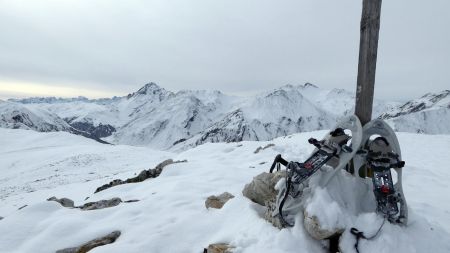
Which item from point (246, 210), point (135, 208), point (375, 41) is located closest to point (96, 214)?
point (135, 208)

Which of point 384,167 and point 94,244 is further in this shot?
point 94,244

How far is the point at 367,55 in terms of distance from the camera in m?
7.21

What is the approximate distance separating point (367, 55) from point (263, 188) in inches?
149

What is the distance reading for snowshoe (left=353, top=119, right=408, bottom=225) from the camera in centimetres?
619

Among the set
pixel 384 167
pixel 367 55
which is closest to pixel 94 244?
pixel 384 167

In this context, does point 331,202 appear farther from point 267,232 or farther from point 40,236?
point 40,236

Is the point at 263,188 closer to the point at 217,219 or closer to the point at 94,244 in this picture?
the point at 217,219

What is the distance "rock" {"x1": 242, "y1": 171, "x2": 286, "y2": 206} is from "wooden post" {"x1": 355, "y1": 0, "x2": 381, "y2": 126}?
2.36m

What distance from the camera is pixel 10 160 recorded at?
159ft

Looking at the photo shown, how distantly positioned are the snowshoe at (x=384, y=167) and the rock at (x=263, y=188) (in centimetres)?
198

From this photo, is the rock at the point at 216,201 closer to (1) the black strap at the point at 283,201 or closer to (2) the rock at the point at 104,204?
(1) the black strap at the point at 283,201

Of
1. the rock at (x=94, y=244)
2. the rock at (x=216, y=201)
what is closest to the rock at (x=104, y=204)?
the rock at (x=94, y=244)

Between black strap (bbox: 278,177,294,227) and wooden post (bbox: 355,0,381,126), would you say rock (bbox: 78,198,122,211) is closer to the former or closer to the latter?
black strap (bbox: 278,177,294,227)

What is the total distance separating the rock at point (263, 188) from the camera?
826 cm
